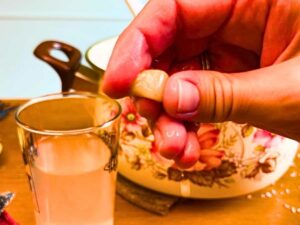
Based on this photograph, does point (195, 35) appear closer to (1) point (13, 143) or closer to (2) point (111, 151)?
(2) point (111, 151)

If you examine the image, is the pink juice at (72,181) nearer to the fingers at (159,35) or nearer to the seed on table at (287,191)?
the fingers at (159,35)

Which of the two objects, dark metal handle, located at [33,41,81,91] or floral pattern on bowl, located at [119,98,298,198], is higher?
dark metal handle, located at [33,41,81,91]

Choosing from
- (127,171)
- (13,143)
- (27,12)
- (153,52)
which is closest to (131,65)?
(153,52)

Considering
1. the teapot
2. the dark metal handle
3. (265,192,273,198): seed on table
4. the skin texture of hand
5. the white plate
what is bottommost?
(265,192,273,198): seed on table

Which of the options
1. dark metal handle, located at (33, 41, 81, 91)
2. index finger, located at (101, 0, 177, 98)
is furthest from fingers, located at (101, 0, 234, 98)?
dark metal handle, located at (33, 41, 81, 91)

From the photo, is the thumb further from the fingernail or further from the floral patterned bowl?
the floral patterned bowl

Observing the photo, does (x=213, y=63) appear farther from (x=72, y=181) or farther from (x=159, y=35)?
(x=72, y=181)

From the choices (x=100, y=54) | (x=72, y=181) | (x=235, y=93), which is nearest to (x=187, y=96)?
(x=235, y=93)
